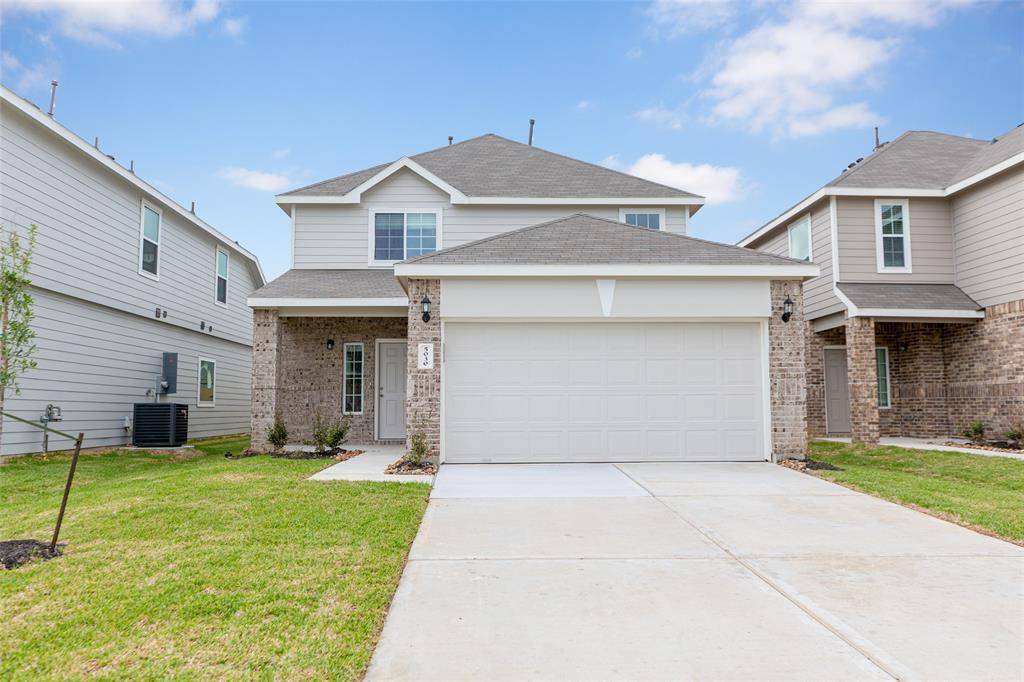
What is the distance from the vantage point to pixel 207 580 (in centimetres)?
423

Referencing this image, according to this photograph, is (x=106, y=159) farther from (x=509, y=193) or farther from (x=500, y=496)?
(x=500, y=496)

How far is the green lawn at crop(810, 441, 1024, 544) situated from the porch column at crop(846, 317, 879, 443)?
68 centimetres

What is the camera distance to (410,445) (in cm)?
966

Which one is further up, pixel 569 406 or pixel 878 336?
pixel 878 336

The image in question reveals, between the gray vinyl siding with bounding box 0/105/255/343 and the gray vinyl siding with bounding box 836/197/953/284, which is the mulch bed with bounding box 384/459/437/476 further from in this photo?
the gray vinyl siding with bounding box 836/197/953/284

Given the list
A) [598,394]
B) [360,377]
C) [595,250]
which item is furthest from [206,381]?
[595,250]

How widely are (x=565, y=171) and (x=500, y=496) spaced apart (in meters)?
10.3

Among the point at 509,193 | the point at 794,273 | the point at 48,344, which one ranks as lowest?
the point at 48,344

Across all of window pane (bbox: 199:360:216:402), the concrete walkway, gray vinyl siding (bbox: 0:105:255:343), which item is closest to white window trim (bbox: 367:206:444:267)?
gray vinyl siding (bbox: 0:105:255:343)

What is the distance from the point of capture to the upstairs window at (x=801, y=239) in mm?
15086

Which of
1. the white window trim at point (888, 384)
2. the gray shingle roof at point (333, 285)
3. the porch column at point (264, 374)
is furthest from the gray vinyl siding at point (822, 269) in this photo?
the porch column at point (264, 374)

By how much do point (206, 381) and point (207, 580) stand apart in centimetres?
1457

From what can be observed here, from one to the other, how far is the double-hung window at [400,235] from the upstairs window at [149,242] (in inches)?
210

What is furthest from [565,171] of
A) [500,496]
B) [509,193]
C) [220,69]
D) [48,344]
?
[48,344]
